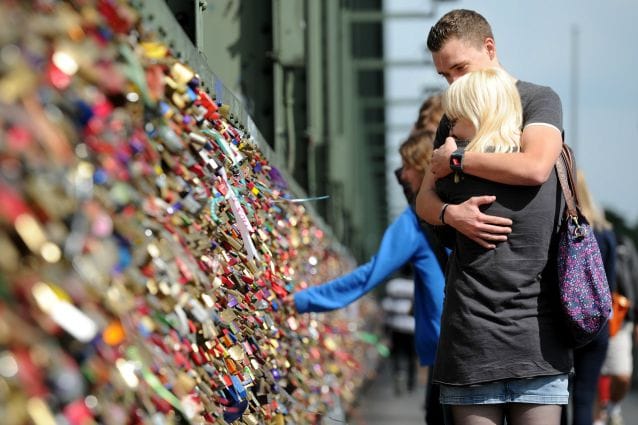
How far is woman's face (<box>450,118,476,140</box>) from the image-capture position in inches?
147

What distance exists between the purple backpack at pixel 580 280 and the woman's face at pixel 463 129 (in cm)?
36

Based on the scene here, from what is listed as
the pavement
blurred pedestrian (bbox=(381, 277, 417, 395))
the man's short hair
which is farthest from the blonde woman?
blurred pedestrian (bbox=(381, 277, 417, 395))

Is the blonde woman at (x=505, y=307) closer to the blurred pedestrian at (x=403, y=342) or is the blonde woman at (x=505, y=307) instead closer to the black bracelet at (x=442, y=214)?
the black bracelet at (x=442, y=214)

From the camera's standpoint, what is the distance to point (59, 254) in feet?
5.45

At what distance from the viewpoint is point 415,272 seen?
505 centimetres

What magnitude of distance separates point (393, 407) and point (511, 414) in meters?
11.0

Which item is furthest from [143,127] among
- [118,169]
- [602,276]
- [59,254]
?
[602,276]

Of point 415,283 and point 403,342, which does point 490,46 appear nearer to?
point 415,283

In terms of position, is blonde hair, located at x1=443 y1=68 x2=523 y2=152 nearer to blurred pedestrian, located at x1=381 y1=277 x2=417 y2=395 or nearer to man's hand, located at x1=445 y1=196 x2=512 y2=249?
man's hand, located at x1=445 y1=196 x2=512 y2=249

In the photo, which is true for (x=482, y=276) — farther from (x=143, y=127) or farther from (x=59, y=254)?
(x=59, y=254)

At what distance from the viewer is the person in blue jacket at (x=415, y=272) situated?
4.89 m

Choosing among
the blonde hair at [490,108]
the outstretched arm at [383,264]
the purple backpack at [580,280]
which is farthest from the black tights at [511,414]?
the outstretched arm at [383,264]

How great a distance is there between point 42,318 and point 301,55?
17.6 feet

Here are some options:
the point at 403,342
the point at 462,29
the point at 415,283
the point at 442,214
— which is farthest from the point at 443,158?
the point at 403,342
